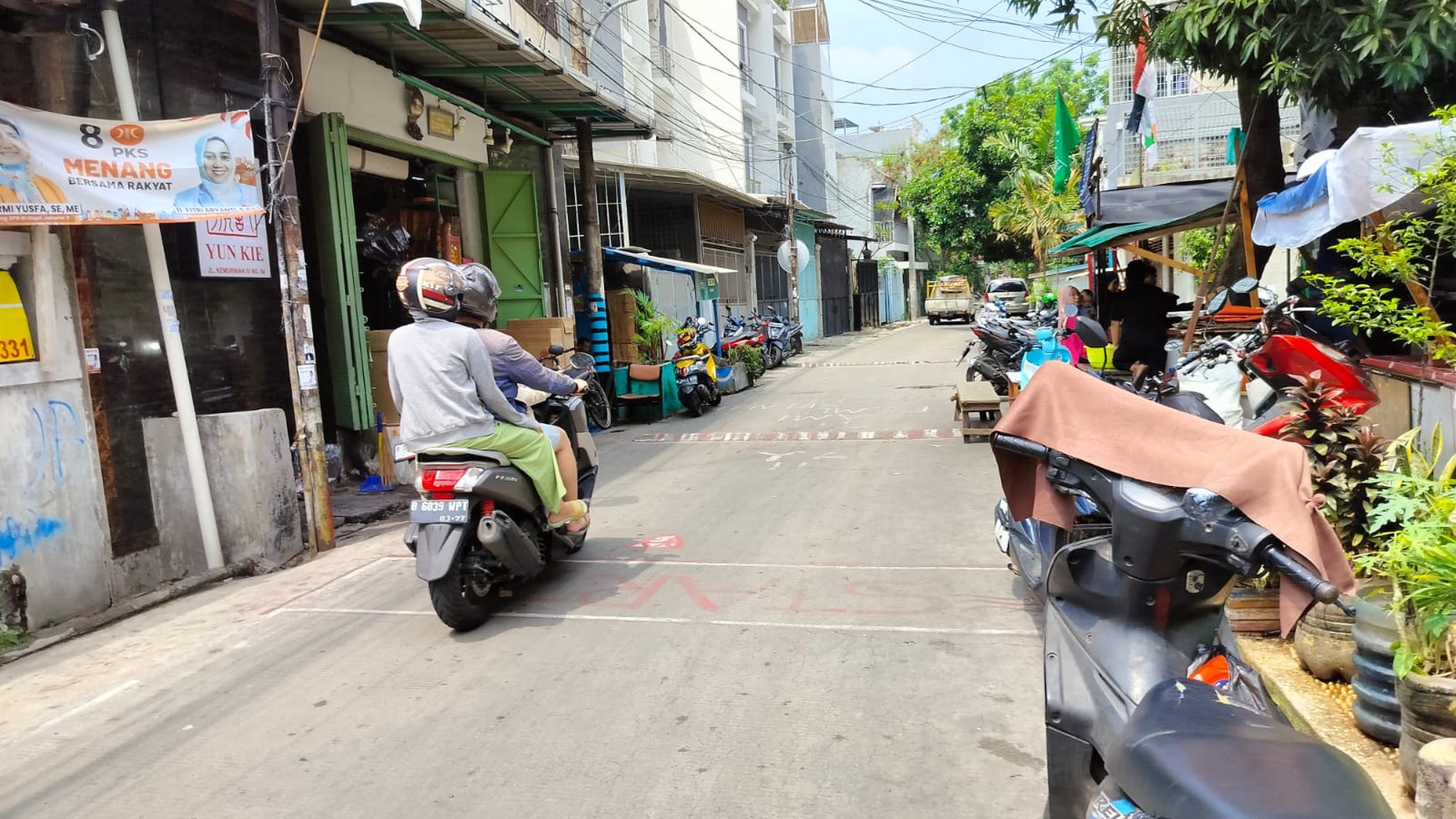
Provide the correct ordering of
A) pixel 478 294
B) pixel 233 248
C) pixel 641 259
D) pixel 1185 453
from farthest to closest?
pixel 641 259 → pixel 233 248 → pixel 478 294 → pixel 1185 453

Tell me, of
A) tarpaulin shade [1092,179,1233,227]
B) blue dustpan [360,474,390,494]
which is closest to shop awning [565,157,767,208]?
tarpaulin shade [1092,179,1233,227]

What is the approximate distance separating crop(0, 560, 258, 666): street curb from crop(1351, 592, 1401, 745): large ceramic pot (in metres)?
5.93

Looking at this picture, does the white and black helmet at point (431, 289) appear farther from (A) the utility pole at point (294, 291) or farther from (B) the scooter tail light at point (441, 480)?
(A) the utility pole at point (294, 291)

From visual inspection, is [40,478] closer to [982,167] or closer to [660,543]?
[660,543]

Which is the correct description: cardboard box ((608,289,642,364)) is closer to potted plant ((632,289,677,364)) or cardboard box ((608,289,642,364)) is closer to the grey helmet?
potted plant ((632,289,677,364))

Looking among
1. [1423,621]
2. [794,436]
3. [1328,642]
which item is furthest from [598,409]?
[1423,621]

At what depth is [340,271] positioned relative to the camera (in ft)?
29.4

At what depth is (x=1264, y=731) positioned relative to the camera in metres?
1.77

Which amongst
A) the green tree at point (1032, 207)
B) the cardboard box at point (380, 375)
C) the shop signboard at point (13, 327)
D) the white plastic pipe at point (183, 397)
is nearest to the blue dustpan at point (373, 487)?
the cardboard box at point (380, 375)

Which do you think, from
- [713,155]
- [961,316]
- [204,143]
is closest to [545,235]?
[204,143]

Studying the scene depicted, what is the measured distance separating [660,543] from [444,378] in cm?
219

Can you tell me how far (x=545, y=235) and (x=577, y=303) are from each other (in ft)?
4.13

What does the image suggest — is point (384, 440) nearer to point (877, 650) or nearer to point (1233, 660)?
point (877, 650)

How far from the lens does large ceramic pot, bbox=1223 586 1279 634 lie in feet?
13.8
